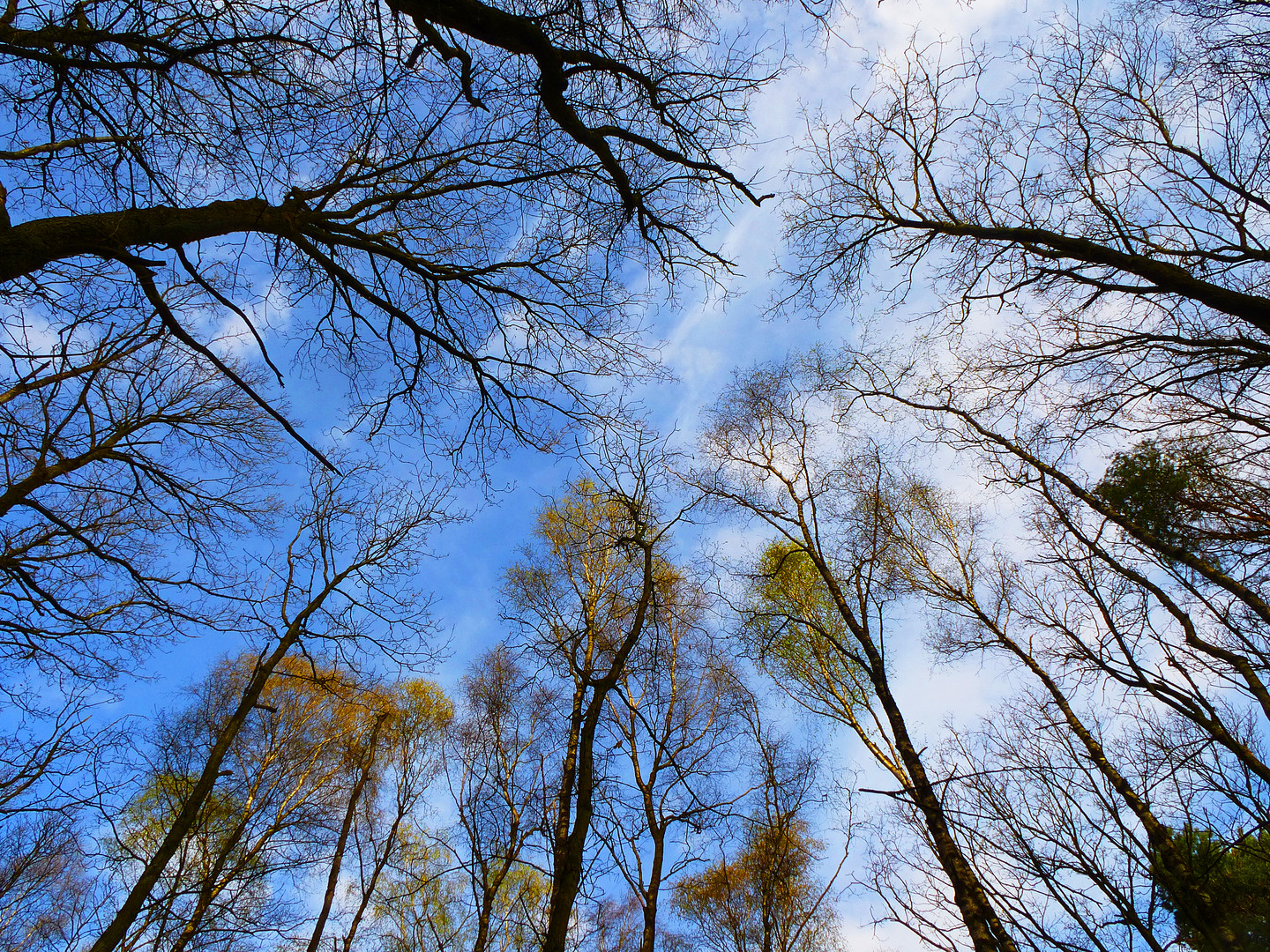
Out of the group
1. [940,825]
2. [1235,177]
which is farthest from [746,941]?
[1235,177]

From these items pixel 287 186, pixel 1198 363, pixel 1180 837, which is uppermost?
pixel 287 186

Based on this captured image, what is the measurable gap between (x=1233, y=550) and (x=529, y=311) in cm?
549

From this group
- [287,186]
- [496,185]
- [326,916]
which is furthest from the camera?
[326,916]

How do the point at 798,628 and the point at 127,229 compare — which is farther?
the point at 798,628

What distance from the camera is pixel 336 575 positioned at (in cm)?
798

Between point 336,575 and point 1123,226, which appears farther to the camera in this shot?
point 336,575

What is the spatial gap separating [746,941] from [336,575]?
11.6m

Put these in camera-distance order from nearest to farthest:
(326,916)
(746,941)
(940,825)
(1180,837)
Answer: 1. (940,825)
2. (1180,837)
3. (326,916)
4. (746,941)

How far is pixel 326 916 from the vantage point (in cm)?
1072

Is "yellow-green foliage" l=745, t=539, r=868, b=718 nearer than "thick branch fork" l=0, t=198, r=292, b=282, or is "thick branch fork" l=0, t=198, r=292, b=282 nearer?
"thick branch fork" l=0, t=198, r=292, b=282

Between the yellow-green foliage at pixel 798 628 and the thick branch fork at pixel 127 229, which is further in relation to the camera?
the yellow-green foliage at pixel 798 628

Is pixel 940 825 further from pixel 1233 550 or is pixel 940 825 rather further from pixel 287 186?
pixel 287 186

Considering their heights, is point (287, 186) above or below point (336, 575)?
below

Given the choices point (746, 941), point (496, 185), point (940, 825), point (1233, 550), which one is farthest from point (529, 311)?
point (746, 941)
